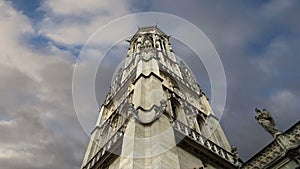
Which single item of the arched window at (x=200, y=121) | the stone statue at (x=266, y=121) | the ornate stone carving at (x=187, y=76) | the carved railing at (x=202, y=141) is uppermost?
the ornate stone carving at (x=187, y=76)

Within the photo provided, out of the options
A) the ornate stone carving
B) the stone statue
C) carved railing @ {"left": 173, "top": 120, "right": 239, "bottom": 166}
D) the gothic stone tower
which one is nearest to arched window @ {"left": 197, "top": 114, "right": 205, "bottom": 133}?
the gothic stone tower

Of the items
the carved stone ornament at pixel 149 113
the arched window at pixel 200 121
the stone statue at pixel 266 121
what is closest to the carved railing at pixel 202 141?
the carved stone ornament at pixel 149 113

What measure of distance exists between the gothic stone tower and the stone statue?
412cm

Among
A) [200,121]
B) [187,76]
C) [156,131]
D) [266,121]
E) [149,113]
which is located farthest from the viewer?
[187,76]

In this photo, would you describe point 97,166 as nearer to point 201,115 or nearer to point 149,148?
point 149,148

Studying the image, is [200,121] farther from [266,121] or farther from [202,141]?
[266,121]

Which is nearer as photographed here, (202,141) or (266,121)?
(266,121)

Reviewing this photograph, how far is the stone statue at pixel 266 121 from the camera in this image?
34.3 feet

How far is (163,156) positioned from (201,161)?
13.8ft

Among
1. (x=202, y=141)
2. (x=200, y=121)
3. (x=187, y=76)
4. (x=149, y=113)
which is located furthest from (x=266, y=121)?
(x=187, y=76)

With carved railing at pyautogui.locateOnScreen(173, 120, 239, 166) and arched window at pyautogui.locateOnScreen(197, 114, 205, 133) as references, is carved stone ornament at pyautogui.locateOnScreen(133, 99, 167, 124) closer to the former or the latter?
carved railing at pyautogui.locateOnScreen(173, 120, 239, 166)

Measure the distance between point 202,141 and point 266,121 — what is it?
7648 millimetres

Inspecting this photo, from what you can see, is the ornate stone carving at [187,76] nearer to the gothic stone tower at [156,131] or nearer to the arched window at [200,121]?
the gothic stone tower at [156,131]

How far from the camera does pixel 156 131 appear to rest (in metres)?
15.1
